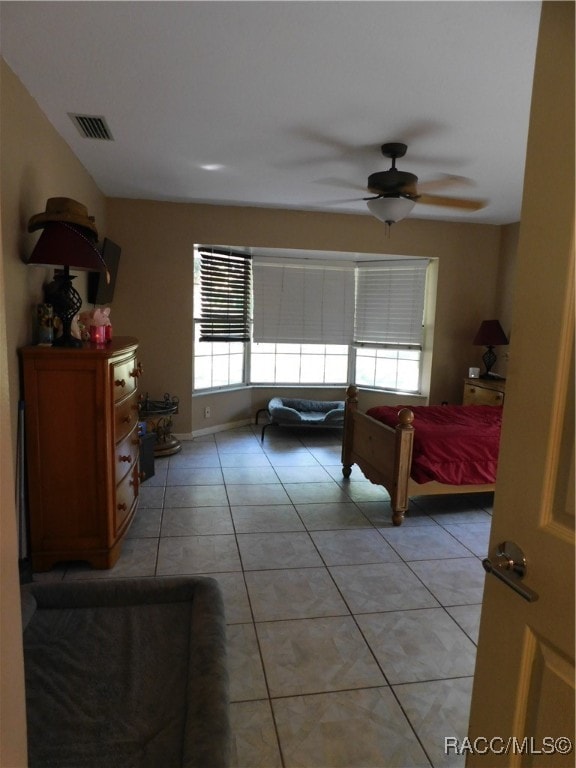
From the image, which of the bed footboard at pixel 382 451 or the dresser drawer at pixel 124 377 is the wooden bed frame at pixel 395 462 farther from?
the dresser drawer at pixel 124 377

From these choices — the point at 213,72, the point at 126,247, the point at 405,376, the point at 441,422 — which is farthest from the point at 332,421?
the point at 213,72

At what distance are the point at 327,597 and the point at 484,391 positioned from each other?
11.9 feet

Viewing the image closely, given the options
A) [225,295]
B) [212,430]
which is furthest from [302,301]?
[212,430]

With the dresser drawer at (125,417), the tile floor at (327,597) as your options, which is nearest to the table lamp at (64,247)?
the dresser drawer at (125,417)

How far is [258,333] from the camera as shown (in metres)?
6.20

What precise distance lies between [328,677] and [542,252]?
1863 millimetres

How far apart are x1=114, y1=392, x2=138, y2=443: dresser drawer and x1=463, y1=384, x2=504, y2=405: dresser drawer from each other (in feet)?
12.3

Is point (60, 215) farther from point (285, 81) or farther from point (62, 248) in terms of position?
point (285, 81)

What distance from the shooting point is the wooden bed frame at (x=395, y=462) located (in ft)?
11.5

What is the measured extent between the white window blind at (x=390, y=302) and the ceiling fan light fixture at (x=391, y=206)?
9.08ft

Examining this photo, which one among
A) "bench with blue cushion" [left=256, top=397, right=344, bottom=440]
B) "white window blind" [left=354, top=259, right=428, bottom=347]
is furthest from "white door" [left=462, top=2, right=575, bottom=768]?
"white window blind" [left=354, top=259, right=428, bottom=347]

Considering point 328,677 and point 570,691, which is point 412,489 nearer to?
point 328,677

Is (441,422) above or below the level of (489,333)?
below

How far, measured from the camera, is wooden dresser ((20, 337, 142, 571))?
8.43 ft
